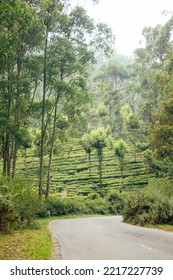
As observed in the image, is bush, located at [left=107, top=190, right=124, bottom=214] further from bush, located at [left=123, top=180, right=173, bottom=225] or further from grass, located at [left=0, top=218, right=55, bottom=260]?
grass, located at [left=0, top=218, right=55, bottom=260]

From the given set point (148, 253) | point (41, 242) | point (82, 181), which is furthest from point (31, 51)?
point (82, 181)

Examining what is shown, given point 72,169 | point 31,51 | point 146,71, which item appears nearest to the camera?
point 31,51

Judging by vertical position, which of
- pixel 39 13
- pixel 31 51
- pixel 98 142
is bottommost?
pixel 98 142

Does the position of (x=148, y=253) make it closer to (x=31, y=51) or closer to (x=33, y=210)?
(x=33, y=210)

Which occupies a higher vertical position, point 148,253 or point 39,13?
point 39,13

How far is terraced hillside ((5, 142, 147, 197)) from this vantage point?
1929 inches

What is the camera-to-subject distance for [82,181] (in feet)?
171

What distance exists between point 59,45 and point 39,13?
11.9ft

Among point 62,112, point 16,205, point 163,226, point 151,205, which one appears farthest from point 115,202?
point 16,205

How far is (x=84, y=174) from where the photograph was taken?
55.0 meters

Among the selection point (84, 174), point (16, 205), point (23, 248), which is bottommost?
point (84, 174)

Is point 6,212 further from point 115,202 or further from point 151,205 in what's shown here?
point 115,202

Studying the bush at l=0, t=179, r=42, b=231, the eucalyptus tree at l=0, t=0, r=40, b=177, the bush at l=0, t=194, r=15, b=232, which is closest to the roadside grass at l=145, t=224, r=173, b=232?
the bush at l=0, t=179, r=42, b=231

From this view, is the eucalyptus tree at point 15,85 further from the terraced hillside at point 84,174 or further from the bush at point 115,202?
the terraced hillside at point 84,174
